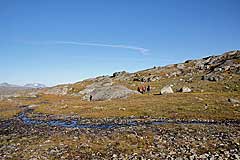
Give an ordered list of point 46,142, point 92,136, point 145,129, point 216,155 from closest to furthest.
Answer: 1. point 216,155
2. point 46,142
3. point 92,136
4. point 145,129

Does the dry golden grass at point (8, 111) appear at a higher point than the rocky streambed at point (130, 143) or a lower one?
higher

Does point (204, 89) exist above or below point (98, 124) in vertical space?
above

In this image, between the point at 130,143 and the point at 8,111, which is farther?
the point at 8,111

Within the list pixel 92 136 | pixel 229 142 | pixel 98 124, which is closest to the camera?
pixel 229 142

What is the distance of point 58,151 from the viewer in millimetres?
24844

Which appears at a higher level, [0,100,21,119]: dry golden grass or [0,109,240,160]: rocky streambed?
[0,100,21,119]: dry golden grass

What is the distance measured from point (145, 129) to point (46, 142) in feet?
43.1

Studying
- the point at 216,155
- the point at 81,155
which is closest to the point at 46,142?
the point at 81,155

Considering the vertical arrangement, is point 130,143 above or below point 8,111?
below

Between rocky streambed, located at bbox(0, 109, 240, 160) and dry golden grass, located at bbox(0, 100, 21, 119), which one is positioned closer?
rocky streambed, located at bbox(0, 109, 240, 160)

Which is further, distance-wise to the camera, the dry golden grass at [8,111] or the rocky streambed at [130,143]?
the dry golden grass at [8,111]

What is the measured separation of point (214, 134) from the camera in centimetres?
2966

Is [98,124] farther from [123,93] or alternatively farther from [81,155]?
[123,93]

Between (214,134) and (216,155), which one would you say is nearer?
(216,155)
